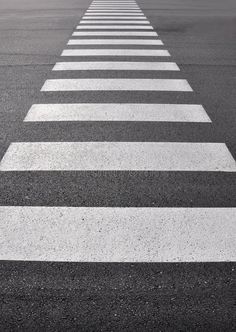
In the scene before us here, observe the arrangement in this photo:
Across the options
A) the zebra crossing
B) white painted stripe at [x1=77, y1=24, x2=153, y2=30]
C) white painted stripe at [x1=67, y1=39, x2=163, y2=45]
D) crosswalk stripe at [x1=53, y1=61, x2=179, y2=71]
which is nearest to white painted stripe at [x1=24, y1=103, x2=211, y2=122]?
the zebra crossing

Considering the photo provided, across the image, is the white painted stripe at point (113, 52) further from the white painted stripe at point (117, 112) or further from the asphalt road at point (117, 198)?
the white painted stripe at point (117, 112)

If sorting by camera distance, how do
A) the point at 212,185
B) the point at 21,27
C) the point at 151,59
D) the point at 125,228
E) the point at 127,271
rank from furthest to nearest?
the point at 21,27
the point at 151,59
the point at 212,185
the point at 125,228
the point at 127,271

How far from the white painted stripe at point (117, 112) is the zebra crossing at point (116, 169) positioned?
13mm

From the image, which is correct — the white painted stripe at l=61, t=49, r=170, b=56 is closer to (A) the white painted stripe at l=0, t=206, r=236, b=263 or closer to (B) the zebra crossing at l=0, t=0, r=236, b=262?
(B) the zebra crossing at l=0, t=0, r=236, b=262

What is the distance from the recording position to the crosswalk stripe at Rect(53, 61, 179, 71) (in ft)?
31.8

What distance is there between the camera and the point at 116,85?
8.47 metres

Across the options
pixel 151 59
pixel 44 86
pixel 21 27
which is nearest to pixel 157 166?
pixel 44 86

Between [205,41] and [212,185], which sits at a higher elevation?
[212,185]

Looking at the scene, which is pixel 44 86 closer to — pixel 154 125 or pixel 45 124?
pixel 45 124

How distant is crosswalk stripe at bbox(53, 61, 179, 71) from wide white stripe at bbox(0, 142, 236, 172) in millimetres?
4001

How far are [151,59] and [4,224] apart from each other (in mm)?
6957

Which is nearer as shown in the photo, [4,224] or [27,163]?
[4,224]

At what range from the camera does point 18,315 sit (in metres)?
3.20


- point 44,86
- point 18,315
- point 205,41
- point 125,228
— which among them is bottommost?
point 205,41
